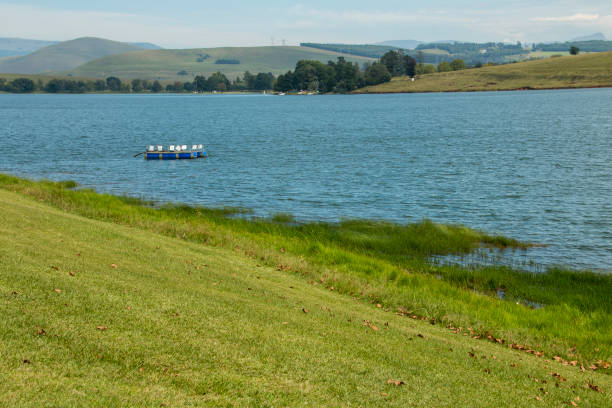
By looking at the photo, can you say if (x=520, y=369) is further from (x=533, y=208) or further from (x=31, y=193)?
(x=31, y=193)

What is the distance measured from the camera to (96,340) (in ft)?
37.5

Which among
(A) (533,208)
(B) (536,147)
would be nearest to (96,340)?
(A) (533,208)

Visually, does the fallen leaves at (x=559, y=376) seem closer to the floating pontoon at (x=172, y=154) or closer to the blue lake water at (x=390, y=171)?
the blue lake water at (x=390, y=171)

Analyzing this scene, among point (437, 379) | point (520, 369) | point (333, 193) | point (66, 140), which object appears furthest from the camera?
point (66, 140)

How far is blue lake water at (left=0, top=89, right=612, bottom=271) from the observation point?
1499 inches

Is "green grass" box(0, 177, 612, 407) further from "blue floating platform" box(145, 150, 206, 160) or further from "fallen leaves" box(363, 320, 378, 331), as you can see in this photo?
"blue floating platform" box(145, 150, 206, 160)

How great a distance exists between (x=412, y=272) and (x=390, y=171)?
33.3m

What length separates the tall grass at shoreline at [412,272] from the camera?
18.9 m

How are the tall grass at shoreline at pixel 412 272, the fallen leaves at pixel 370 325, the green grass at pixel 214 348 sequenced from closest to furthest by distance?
1. the green grass at pixel 214 348
2. the fallen leaves at pixel 370 325
3. the tall grass at shoreline at pixel 412 272

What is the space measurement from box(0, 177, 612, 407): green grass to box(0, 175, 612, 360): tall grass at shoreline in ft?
5.71

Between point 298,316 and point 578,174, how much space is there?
45.9 meters

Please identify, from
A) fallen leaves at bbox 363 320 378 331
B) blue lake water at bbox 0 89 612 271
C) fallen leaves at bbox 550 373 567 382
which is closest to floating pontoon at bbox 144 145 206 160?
blue lake water at bbox 0 89 612 271

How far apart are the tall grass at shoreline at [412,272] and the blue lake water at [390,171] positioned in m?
3.78

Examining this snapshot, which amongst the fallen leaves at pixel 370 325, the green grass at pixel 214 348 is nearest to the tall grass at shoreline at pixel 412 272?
the green grass at pixel 214 348
